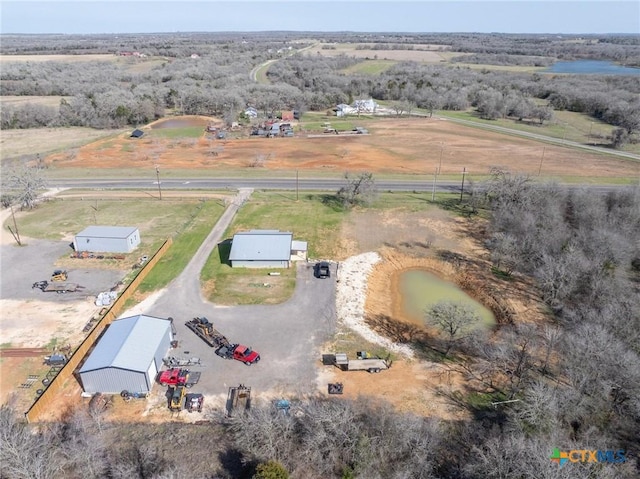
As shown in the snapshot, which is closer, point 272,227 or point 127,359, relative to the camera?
point 127,359

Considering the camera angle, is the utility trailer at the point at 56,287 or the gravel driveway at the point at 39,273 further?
the utility trailer at the point at 56,287

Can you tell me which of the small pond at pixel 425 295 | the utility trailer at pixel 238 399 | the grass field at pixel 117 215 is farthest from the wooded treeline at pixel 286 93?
the utility trailer at pixel 238 399

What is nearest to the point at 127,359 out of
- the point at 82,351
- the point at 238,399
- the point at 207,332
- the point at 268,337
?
the point at 82,351

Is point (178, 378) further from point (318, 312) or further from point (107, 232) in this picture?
point (107, 232)

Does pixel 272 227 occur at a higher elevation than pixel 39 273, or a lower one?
higher

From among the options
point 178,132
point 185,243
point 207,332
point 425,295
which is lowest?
point 425,295

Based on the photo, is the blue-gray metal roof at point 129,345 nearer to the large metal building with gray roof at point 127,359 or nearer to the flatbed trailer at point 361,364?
the large metal building with gray roof at point 127,359

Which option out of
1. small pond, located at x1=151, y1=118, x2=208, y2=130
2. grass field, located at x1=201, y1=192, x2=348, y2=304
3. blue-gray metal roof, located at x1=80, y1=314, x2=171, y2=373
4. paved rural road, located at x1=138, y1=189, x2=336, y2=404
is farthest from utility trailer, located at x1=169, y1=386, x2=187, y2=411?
small pond, located at x1=151, y1=118, x2=208, y2=130
